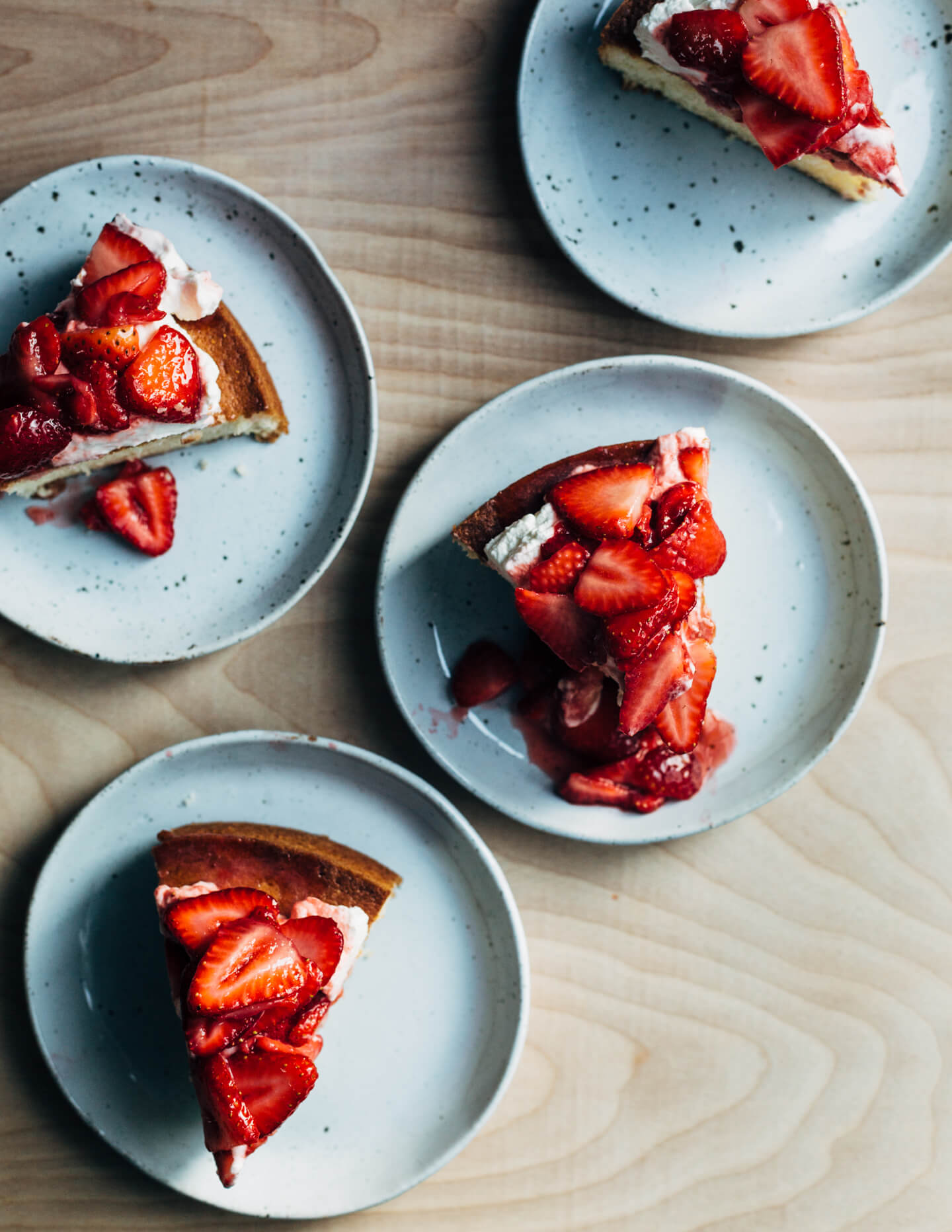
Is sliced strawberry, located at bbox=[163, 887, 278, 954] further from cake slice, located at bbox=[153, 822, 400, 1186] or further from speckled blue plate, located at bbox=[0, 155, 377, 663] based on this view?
speckled blue plate, located at bbox=[0, 155, 377, 663]

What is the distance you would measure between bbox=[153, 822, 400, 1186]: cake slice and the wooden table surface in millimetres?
372

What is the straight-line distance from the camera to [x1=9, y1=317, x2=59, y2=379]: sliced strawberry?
1964mm

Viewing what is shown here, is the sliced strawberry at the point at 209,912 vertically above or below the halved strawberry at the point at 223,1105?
above

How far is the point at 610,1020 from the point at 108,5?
2872 mm

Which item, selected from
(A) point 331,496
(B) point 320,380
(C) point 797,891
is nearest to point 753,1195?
(C) point 797,891

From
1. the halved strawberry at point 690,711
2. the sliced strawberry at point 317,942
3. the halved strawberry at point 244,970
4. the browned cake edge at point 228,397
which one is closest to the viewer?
the halved strawberry at point 244,970

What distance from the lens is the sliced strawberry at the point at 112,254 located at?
6.70 feet

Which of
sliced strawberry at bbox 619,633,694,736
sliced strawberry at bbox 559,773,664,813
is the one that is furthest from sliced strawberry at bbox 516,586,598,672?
sliced strawberry at bbox 559,773,664,813

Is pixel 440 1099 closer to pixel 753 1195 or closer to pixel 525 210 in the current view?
pixel 753 1195

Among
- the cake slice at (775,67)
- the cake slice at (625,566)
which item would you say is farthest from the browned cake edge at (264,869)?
the cake slice at (775,67)

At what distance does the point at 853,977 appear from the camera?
2414mm

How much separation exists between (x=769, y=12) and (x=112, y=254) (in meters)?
1.57

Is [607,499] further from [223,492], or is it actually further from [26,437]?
[26,437]

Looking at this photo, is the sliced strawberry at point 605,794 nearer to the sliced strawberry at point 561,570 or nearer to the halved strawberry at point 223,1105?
the sliced strawberry at point 561,570
